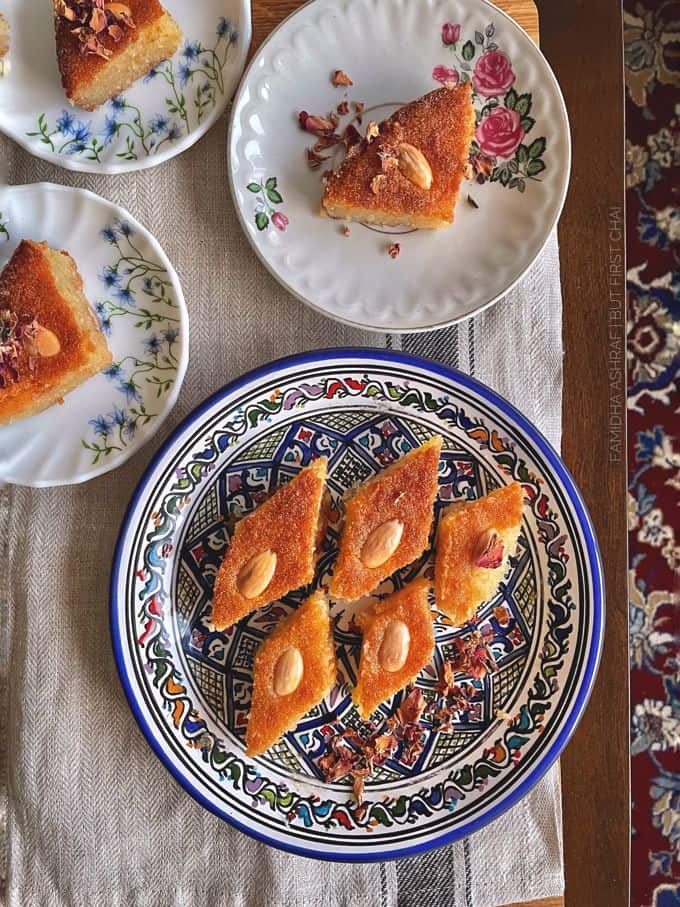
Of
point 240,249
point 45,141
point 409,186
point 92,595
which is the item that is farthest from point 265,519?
point 45,141

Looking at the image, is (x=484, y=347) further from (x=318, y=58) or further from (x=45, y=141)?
(x=45, y=141)

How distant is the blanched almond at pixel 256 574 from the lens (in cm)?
143

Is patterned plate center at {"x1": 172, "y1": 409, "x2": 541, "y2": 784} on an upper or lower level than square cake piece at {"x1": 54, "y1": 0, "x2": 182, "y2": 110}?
lower

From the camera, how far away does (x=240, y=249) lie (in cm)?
151

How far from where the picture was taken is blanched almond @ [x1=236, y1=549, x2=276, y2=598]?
143 cm

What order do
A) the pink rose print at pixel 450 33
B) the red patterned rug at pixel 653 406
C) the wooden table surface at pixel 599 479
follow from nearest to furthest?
the pink rose print at pixel 450 33
the wooden table surface at pixel 599 479
the red patterned rug at pixel 653 406

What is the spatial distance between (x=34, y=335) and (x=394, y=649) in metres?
0.79

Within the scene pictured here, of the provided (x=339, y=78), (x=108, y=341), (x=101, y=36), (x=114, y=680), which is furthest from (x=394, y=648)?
(x=101, y=36)

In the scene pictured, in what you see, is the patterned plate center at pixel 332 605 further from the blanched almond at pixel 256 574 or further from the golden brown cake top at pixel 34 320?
the golden brown cake top at pixel 34 320

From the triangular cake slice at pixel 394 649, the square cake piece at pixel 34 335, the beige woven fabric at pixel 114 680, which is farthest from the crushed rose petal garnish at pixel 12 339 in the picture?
the triangular cake slice at pixel 394 649

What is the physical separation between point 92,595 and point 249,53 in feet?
3.23

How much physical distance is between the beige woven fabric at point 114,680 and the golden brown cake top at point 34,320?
197mm

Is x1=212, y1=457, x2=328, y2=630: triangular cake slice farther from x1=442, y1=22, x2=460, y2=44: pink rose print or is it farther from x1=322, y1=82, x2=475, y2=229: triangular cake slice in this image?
x1=442, y1=22, x2=460, y2=44: pink rose print

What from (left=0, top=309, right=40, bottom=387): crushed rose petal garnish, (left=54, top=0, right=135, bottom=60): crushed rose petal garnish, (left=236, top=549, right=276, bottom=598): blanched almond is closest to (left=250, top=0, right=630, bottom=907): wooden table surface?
(left=236, top=549, right=276, bottom=598): blanched almond
